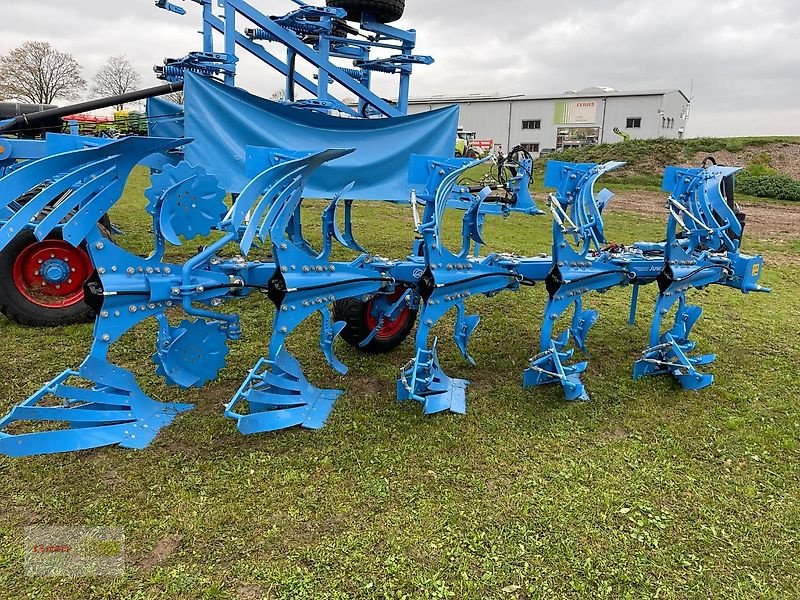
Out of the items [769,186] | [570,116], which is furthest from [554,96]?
[769,186]

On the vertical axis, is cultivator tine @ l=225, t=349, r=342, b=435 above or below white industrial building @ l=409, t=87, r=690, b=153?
below

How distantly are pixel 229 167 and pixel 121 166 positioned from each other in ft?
8.06

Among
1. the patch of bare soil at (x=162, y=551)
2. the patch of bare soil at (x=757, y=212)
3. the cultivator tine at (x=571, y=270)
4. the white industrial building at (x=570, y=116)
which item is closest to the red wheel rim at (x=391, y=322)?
the cultivator tine at (x=571, y=270)

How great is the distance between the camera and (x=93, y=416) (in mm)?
2889

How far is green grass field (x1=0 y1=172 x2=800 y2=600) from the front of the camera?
7.90 ft

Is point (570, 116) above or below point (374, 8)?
above

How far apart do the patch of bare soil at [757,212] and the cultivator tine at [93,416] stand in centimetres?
1209

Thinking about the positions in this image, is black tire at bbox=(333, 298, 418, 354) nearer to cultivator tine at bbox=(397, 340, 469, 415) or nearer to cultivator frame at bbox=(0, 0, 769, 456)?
cultivator frame at bbox=(0, 0, 769, 456)

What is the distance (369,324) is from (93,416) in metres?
2.12

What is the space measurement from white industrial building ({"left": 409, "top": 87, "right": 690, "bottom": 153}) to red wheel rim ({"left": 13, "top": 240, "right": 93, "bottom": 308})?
35078mm

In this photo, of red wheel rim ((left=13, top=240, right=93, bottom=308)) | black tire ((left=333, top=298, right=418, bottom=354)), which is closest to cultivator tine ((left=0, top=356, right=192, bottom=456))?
black tire ((left=333, top=298, right=418, bottom=354))

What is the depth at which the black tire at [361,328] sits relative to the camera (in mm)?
4465

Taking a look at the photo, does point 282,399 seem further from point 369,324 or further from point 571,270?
point 571,270

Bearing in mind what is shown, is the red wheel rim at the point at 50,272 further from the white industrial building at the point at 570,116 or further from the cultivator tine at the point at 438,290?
the white industrial building at the point at 570,116
